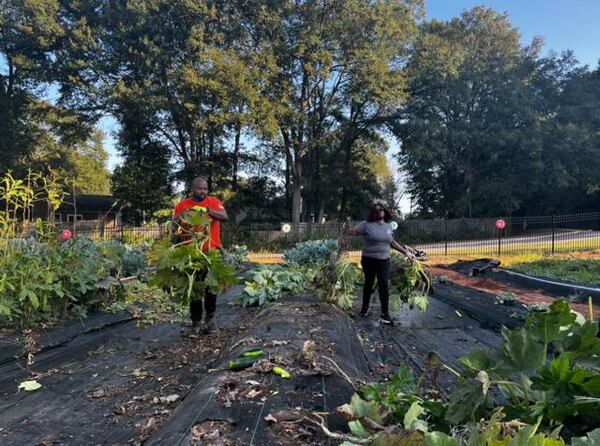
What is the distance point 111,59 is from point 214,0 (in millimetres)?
6357

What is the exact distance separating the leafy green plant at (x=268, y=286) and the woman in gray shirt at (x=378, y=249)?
128 centimetres

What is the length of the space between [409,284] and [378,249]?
25.9 inches

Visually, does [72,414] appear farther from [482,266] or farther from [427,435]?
[482,266]

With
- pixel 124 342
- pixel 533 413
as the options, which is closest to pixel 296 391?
pixel 533 413

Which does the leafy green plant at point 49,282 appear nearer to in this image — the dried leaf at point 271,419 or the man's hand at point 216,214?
the man's hand at point 216,214

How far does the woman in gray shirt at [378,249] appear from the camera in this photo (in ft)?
18.7

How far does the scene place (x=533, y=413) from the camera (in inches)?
57.2

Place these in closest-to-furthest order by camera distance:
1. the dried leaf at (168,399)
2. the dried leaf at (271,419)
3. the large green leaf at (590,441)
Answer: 1. the large green leaf at (590,441)
2. the dried leaf at (271,419)
3. the dried leaf at (168,399)

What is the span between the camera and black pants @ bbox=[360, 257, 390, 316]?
18.6 ft

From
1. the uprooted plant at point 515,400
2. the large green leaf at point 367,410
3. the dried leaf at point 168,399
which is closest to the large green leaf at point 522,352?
the uprooted plant at point 515,400

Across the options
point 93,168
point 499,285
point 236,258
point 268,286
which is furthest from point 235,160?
point 93,168

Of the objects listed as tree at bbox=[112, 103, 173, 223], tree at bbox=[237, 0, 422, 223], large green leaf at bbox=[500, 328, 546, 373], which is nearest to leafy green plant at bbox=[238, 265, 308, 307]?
large green leaf at bbox=[500, 328, 546, 373]

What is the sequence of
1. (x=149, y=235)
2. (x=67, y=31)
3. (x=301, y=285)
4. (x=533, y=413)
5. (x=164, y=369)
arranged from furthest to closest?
(x=67, y=31) → (x=149, y=235) → (x=301, y=285) → (x=164, y=369) → (x=533, y=413)

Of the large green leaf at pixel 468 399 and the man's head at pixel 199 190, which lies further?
the man's head at pixel 199 190
